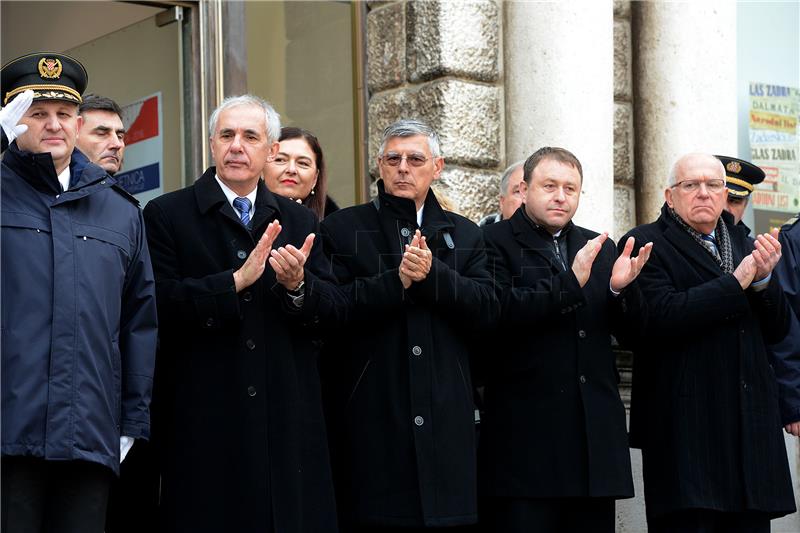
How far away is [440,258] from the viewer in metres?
5.43

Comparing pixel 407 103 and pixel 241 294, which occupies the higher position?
pixel 407 103

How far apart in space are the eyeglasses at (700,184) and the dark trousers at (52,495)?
2805 mm

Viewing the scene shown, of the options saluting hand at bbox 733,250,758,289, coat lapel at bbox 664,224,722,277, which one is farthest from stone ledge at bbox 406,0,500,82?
saluting hand at bbox 733,250,758,289

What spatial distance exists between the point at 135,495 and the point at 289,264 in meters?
1.14

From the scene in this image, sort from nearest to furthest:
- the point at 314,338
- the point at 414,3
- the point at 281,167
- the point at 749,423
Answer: the point at 314,338 → the point at 749,423 → the point at 281,167 → the point at 414,3

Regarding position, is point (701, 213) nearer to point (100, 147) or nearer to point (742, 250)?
point (742, 250)

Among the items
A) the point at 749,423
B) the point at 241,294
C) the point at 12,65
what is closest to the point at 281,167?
the point at 241,294

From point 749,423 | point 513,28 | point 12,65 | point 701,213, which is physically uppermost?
point 513,28

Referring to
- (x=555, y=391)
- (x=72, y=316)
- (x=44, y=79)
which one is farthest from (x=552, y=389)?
(x=44, y=79)

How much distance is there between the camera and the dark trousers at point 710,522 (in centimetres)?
564

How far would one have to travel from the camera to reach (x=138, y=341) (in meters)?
4.54

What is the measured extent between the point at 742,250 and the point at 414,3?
8.78 ft

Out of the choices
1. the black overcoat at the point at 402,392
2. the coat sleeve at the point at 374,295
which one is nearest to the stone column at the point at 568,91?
the black overcoat at the point at 402,392

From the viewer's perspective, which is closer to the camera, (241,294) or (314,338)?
(241,294)
